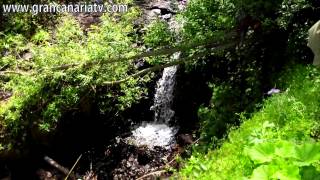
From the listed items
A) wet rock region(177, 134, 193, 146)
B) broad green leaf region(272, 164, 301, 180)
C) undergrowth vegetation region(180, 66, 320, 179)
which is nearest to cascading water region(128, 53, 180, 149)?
wet rock region(177, 134, 193, 146)

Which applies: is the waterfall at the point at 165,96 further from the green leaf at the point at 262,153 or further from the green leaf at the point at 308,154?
the green leaf at the point at 308,154

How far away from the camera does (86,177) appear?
765 cm

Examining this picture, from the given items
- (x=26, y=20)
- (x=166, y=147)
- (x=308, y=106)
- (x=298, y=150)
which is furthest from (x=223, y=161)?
(x=26, y=20)

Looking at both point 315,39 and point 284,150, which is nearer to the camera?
point 284,150

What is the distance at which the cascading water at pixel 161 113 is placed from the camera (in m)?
8.55

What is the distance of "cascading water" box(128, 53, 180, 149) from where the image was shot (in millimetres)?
8547

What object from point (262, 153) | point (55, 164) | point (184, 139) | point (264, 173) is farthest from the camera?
point (184, 139)

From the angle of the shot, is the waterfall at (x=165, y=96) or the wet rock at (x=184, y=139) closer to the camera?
the wet rock at (x=184, y=139)

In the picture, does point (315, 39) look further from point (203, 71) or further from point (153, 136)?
point (153, 136)

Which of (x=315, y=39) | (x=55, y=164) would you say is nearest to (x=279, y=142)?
(x=315, y=39)

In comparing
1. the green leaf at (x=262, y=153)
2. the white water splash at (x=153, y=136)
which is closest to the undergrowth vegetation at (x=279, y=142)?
the green leaf at (x=262, y=153)

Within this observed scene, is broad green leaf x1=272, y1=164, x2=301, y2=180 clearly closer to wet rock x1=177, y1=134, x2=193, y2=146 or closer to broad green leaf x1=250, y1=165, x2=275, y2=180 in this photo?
broad green leaf x1=250, y1=165, x2=275, y2=180

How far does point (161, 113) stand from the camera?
29.3 ft

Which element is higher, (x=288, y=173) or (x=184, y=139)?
(x=288, y=173)
